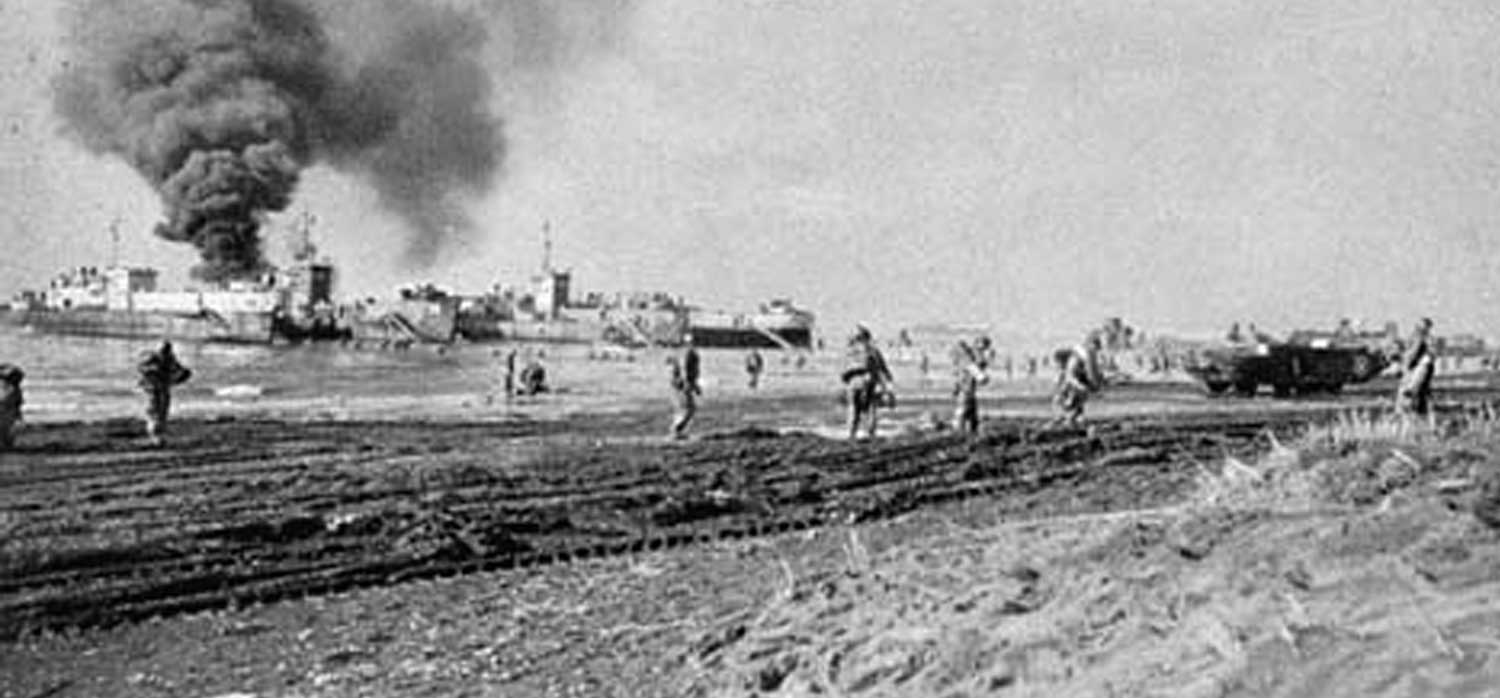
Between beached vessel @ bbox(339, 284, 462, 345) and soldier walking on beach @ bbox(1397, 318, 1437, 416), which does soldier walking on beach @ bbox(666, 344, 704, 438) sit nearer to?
soldier walking on beach @ bbox(1397, 318, 1437, 416)

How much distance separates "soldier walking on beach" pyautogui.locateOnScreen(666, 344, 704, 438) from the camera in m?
22.7

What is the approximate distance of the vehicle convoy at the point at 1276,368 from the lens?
122ft

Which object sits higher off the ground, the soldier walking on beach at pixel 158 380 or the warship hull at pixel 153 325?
the warship hull at pixel 153 325

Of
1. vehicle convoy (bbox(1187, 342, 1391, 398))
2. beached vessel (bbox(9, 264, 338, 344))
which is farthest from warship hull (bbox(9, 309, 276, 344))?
vehicle convoy (bbox(1187, 342, 1391, 398))

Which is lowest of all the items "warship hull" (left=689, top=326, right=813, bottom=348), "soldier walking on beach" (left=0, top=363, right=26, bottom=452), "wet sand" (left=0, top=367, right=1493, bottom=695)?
"wet sand" (left=0, top=367, right=1493, bottom=695)

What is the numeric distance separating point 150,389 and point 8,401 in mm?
1955

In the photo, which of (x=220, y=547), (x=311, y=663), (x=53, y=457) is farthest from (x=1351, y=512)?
(x=53, y=457)

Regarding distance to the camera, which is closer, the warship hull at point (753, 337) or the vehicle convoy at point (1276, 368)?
the vehicle convoy at point (1276, 368)

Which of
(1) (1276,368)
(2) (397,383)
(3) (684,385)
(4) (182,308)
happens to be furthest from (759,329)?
(3) (684,385)

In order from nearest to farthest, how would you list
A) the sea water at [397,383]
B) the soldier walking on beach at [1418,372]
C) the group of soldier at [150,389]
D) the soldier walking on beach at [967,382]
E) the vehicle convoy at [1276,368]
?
the soldier walking on beach at [1418,372] → the group of soldier at [150,389] → the soldier walking on beach at [967,382] → the sea water at [397,383] → the vehicle convoy at [1276,368]

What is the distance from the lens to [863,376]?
69.4ft

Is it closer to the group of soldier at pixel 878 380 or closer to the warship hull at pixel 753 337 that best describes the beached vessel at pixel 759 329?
the warship hull at pixel 753 337

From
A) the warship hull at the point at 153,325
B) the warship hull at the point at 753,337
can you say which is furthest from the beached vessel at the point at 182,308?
the warship hull at the point at 753,337

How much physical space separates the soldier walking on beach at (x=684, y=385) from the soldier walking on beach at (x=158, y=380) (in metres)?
7.04
